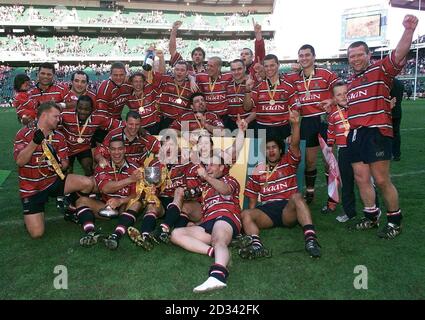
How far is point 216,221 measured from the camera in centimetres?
389

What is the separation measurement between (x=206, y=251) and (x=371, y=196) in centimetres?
191

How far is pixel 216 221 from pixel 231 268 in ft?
1.82

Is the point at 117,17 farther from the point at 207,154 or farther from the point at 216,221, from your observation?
the point at 216,221

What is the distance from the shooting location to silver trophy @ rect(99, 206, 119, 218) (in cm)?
448

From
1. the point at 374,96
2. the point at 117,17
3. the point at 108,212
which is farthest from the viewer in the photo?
the point at 117,17

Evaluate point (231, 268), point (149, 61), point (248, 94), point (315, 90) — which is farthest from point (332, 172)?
point (149, 61)

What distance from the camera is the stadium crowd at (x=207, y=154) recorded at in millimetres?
3996

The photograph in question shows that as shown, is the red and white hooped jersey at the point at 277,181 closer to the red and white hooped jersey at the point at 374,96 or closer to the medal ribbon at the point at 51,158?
the red and white hooped jersey at the point at 374,96

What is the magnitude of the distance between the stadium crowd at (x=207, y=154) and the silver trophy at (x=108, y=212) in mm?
11

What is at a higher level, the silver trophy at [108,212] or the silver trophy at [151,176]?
the silver trophy at [151,176]

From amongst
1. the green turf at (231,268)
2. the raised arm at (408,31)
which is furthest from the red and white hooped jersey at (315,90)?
the raised arm at (408,31)

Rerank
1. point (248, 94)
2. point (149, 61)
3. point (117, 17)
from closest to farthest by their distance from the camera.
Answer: point (248, 94), point (149, 61), point (117, 17)

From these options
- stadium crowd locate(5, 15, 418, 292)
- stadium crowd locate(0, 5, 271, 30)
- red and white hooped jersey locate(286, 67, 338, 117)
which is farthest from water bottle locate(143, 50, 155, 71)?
stadium crowd locate(0, 5, 271, 30)
